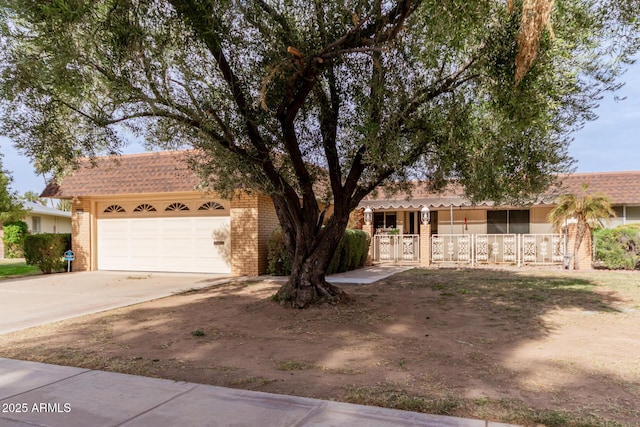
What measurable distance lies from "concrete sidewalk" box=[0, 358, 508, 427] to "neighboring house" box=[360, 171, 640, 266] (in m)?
13.7

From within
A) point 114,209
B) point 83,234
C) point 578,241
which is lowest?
point 578,241

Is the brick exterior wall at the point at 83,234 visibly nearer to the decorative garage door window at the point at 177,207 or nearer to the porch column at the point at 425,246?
the decorative garage door window at the point at 177,207

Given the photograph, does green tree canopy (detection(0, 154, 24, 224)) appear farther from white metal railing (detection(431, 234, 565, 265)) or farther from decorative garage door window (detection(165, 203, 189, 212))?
white metal railing (detection(431, 234, 565, 265))

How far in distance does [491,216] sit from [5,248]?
28.8 metres

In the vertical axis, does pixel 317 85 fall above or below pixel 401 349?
above

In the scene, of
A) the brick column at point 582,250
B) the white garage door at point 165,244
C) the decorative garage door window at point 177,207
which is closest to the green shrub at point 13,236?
the white garage door at point 165,244

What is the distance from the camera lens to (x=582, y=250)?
1633cm

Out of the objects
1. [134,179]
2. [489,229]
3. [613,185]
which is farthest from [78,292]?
[613,185]

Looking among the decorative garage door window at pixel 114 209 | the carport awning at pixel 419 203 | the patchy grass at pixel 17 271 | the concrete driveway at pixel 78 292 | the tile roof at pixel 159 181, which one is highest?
the tile roof at pixel 159 181

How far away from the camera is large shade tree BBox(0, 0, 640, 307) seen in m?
5.95

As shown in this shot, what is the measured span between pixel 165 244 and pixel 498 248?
1305 cm

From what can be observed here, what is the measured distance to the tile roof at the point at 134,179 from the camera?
582 inches

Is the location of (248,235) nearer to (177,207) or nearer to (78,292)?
(177,207)

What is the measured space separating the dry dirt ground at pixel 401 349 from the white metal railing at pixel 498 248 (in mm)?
7109
